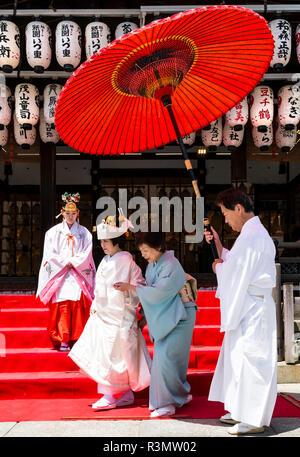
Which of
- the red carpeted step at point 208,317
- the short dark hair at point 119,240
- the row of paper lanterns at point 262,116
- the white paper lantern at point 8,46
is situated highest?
the white paper lantern at point 8,46

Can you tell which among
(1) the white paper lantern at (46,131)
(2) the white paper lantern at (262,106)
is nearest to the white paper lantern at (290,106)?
(2) the white paper lantern at (262,106)

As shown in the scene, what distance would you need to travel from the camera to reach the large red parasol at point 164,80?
3.55 metres

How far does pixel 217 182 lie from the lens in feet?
38.5

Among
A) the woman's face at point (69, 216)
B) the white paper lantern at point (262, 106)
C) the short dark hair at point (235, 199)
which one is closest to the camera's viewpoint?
the short dark hair at point (235, 199)

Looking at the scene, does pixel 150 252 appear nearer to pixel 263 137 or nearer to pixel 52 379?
pixel 52 379

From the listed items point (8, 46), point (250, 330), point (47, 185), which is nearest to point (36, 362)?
point (250, 330)

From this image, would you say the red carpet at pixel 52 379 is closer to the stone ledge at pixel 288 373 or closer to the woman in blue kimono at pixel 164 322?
the woman in blue kimono at pixel 164 322

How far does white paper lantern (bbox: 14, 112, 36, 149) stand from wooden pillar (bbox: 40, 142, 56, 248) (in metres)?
0.36

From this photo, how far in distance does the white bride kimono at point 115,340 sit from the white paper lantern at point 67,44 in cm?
450

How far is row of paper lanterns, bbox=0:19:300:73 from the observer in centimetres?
762

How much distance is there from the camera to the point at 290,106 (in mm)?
8086

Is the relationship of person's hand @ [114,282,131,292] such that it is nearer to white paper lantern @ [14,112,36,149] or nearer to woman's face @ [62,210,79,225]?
woman's face @ [62,210,79,225]

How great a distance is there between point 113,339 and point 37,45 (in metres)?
5.45
